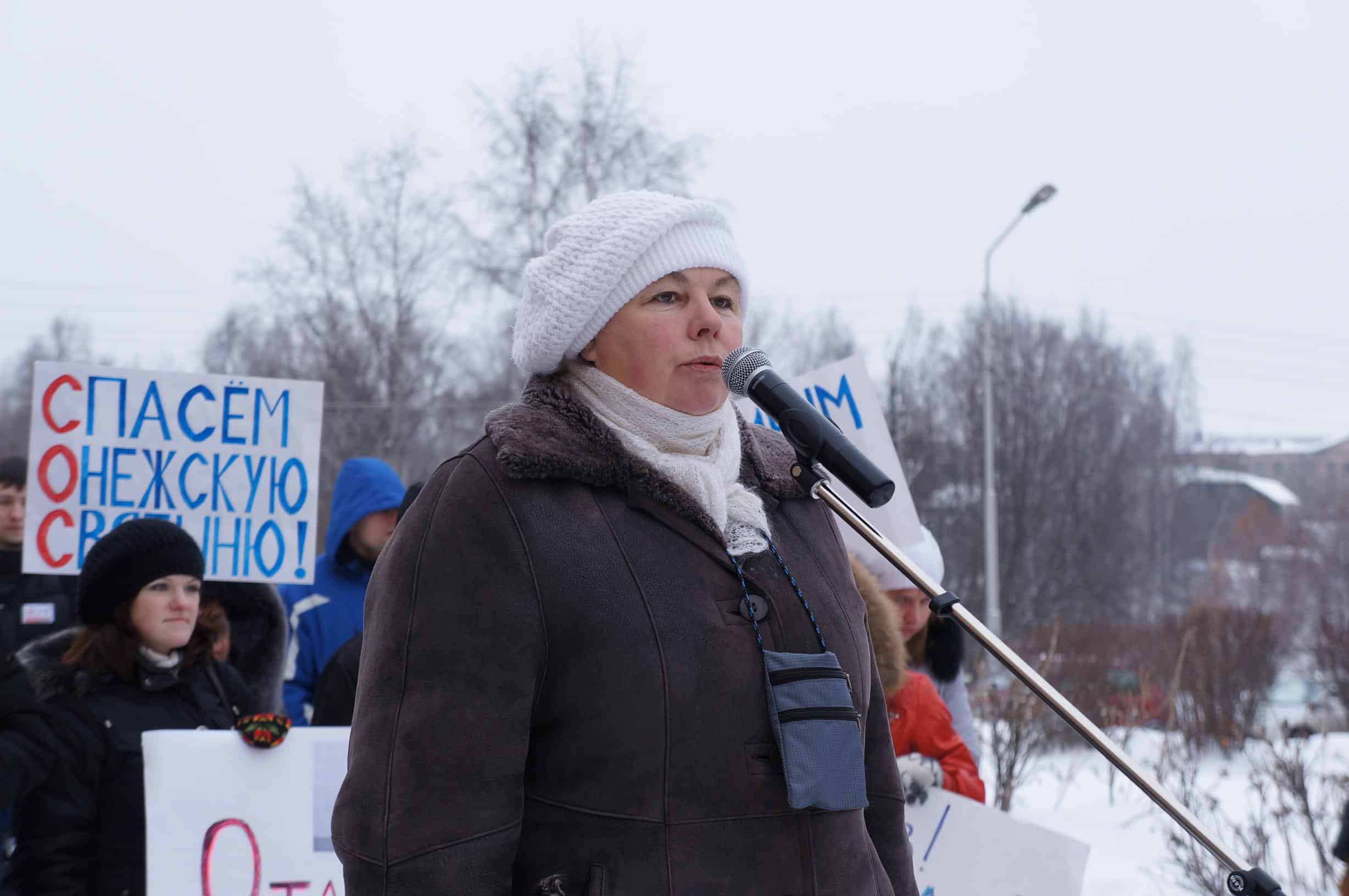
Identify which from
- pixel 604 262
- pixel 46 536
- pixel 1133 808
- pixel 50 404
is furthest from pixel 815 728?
pixel 1133 808

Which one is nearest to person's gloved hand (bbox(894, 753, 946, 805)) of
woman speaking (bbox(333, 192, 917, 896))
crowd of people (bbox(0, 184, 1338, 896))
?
crowd of people (bbox(0, 184, 1338, 896))

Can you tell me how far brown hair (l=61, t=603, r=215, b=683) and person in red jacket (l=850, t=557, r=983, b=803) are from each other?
1931 millimetres

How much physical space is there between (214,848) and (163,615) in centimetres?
63

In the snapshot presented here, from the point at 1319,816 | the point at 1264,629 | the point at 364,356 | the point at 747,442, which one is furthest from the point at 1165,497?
the point at 747,442

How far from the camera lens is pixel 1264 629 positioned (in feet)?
42.5

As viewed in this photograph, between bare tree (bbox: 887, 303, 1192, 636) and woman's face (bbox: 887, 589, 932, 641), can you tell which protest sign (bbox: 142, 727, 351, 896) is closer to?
woman's face (bbox: 887, 589, 932, 641)

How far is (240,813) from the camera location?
3.54 metres

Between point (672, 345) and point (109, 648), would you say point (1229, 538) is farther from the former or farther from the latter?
point (672, 345)

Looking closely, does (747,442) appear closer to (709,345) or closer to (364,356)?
(709,345)

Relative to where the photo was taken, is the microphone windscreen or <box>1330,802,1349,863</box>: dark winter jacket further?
<box>1330,802,1349,863</box>: dark winter jacket

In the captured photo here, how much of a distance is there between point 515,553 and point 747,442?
61 centimetres

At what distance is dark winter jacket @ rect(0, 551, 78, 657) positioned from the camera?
188 inches

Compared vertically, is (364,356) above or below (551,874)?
above

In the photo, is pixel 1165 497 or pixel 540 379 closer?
pixel 540 379
